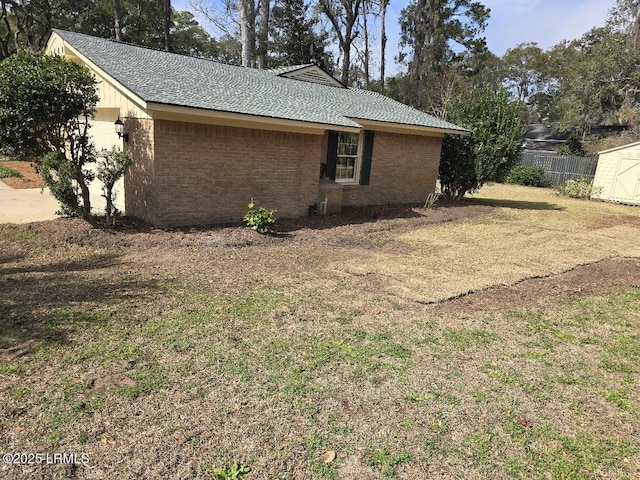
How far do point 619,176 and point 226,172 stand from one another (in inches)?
740

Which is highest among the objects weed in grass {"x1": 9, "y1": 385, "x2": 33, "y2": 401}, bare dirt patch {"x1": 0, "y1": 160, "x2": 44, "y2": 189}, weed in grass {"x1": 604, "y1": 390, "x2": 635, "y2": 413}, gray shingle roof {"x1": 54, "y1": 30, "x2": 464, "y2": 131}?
gray shingle roof {"x1": 54, "y1": 30, "x2": 464, "y2": 131}

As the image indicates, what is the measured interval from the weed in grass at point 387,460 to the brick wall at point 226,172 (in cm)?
725

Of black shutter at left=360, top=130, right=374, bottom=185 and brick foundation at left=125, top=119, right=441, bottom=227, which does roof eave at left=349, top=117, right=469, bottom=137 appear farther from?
brick foundation at left=125, top=119, right=441, bottom=227

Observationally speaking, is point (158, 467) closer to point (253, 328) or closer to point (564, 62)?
point (253, 328)

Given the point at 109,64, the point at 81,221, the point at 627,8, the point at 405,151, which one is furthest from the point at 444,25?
the point at 81,221

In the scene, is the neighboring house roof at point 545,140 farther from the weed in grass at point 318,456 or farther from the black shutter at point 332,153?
the weed in grass at point 318,456

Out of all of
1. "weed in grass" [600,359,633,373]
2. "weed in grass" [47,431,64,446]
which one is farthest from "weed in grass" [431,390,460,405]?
"weed in grass" [47,431,64,446]

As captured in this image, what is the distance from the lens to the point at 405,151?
47.1 ft

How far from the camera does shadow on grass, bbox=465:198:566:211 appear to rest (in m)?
16.7

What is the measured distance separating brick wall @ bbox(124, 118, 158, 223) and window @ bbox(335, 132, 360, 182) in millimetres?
5981

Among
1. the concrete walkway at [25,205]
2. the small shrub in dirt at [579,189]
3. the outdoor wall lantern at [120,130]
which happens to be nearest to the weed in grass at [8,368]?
the concrete walkway at [25,205]

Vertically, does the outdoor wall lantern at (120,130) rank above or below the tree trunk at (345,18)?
below

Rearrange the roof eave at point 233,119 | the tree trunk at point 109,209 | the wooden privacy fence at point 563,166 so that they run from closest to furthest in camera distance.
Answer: the roof eave at point 233,119 < the tree trunk at point 109,209 < the wooden privacy fence at point 563,166

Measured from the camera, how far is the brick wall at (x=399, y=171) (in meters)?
13.6
